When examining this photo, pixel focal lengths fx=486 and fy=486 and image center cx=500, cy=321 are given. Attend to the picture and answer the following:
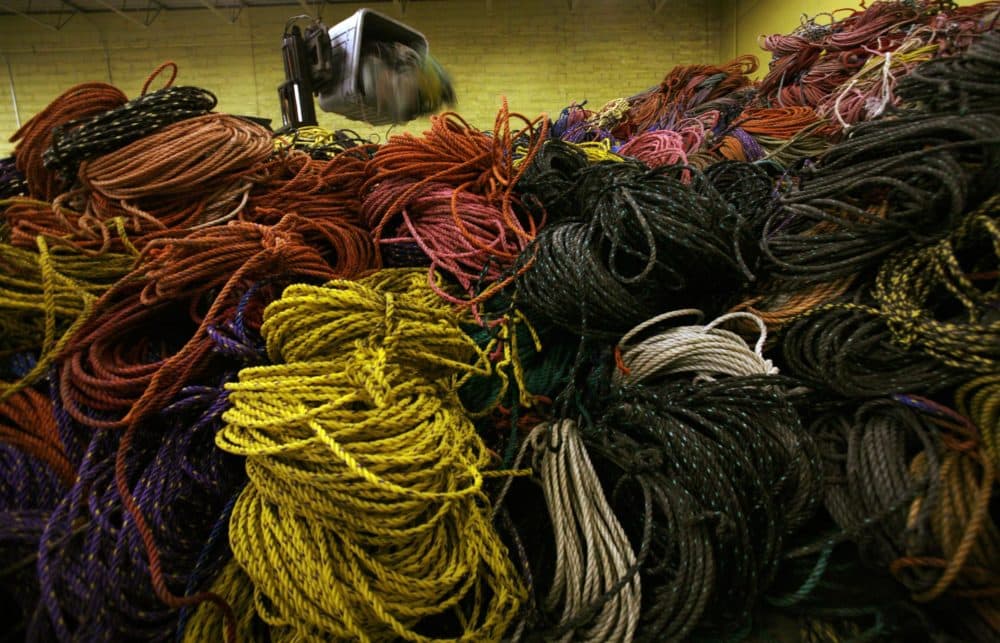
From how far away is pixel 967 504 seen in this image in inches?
27.8

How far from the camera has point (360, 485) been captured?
2.15 ft

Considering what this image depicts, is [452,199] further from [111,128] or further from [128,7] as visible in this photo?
[128,7]

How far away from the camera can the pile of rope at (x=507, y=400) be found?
69 cm

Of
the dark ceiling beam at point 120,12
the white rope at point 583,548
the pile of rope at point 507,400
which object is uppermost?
the dark ceiling beam at point 120,12

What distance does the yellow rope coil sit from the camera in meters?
0.67

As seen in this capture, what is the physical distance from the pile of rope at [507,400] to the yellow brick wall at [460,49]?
6549 mm

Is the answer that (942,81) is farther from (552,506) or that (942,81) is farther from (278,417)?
→ (278,417)

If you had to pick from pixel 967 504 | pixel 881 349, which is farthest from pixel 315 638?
pixel 881 349

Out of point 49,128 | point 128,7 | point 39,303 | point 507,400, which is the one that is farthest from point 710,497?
point 128,7

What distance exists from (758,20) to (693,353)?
714 cm

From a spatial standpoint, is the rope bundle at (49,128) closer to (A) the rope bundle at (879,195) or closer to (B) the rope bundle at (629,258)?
(B) the rope bundle at (629,258)

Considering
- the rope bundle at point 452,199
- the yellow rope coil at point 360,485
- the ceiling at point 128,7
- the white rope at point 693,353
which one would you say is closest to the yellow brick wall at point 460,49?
the ceiling at point 128,7

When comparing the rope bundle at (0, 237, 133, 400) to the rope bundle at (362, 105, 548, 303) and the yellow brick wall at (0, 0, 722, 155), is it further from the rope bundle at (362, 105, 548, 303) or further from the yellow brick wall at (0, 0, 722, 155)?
the yellow brick wall at (0, 0, 722, 155)

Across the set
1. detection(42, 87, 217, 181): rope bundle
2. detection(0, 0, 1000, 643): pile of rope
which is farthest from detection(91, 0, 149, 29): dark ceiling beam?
detection(42, 87, 217, 181): rope bundle
